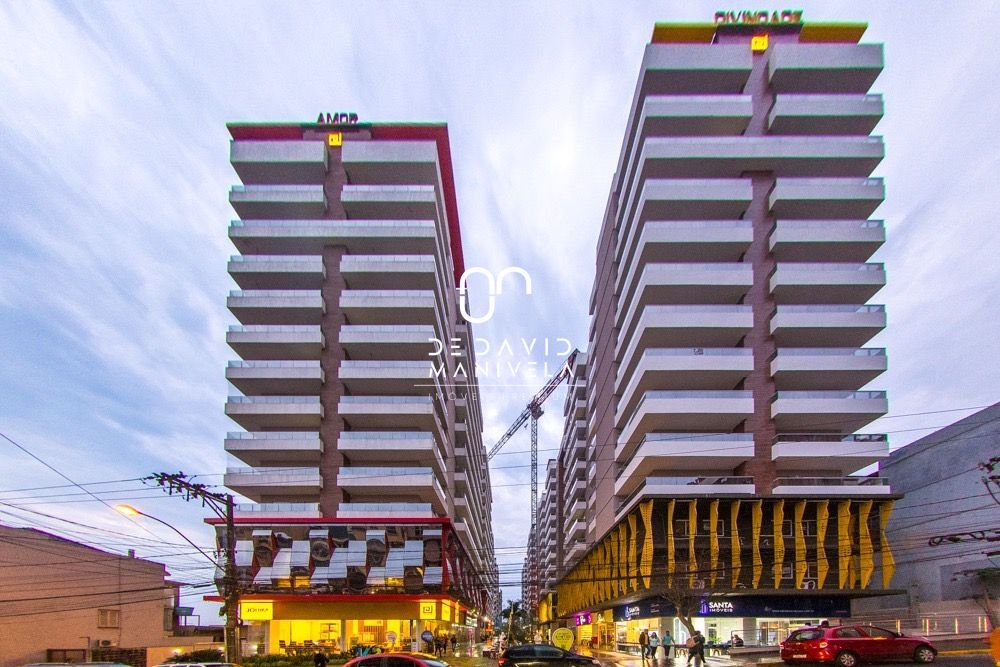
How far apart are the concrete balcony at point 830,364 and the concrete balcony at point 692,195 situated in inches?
490

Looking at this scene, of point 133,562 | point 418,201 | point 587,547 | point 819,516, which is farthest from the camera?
point 587,547

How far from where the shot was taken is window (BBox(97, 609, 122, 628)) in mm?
51875

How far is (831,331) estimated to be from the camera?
63.4 meters

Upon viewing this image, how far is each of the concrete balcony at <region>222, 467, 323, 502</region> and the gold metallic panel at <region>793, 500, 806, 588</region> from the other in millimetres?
38500

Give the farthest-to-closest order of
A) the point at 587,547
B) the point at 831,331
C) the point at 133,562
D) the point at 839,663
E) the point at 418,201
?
the point at 587,547, the point at 418,201, the point at 831,331, the point at 133,562, the point at 839,663

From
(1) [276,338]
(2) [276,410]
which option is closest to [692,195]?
(1) [276,338]

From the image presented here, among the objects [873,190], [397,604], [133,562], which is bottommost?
[397,604]

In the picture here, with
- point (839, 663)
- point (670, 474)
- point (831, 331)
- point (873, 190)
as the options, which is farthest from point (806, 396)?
point (839, 663)

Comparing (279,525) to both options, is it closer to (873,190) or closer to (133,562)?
(133,562)

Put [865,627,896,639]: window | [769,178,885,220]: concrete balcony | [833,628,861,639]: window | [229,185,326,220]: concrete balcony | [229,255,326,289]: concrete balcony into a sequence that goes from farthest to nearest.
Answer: [229,185,326,220]: concrete balcony < [229,255,326,289]: concrete balcony < [769,178,885,220]: concrete balcony < [865,627,896,639]: window < [833,628,861,639]: window

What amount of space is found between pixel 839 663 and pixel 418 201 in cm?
5284

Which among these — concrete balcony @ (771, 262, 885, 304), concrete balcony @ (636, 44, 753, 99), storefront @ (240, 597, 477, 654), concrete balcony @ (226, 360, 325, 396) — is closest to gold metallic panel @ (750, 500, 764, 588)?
concrete balcony @ (771, 262, 885, 304)

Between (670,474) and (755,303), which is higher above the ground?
(755,303)

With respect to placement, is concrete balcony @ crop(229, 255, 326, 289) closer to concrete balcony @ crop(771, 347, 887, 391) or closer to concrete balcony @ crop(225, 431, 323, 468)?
concrete balcony @ crop(225, 431, 323, 468)
